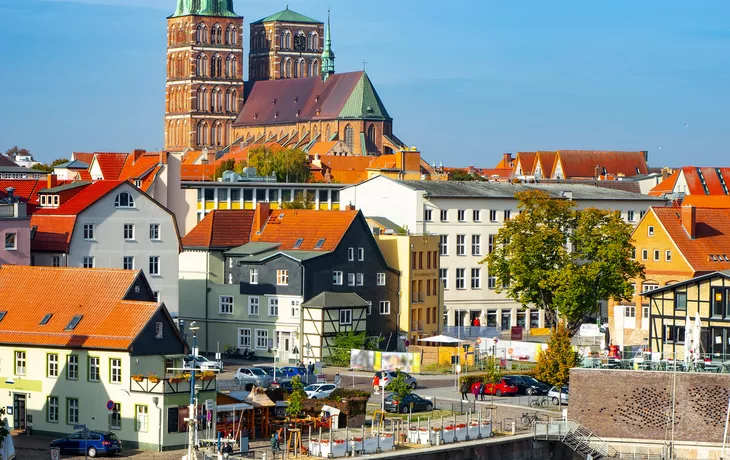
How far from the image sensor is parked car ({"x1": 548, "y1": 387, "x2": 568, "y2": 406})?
73812 mm

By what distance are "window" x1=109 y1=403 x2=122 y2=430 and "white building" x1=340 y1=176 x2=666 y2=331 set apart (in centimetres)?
4906

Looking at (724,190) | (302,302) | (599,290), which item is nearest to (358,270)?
(302,302)

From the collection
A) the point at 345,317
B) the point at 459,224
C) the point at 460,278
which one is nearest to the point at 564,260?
the point at 345,317

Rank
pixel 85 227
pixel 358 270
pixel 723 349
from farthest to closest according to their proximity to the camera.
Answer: pixel 358 270 → pixel 85 227 → pixel 723 349

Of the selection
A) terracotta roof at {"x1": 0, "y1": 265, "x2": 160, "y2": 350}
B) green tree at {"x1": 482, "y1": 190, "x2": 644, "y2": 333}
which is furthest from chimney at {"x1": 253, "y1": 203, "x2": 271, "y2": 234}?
terracotta roof at {"x1": 0, "y1": 265, "x2": 160, "y2": 350}

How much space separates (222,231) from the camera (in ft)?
318

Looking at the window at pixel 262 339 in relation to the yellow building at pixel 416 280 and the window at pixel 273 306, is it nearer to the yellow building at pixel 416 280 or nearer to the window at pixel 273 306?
the window at pixel 273 306

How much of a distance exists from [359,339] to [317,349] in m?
2.26

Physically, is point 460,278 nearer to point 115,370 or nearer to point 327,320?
point 327,320

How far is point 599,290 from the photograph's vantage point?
9262 centimetres

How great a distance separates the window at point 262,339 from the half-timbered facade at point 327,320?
2.76 m

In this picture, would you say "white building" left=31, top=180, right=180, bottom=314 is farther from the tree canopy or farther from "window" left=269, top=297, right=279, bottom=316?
the tree canopy

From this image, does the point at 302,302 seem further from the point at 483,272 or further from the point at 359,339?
the point at 483,272

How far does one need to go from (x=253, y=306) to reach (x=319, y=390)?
68.0 feet
